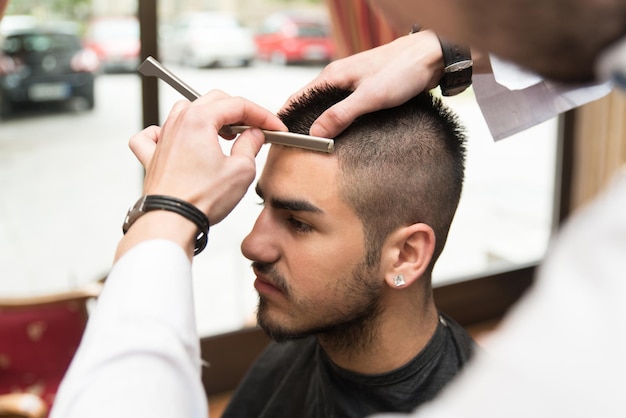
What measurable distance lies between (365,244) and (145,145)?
478 millimetres

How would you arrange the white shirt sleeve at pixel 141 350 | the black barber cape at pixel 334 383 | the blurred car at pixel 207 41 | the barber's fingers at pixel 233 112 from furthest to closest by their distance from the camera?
the blurred car at pixel 207 41 < the black barber cape at pixel 334 383 < the barber's fingers at pixel 233 112 < the white shirt sleeve at pixel 141 350

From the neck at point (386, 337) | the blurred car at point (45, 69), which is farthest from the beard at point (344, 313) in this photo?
the blurred car at point (45, 69)

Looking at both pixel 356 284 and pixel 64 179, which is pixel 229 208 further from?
pixel 64 179

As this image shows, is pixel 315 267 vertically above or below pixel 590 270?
below

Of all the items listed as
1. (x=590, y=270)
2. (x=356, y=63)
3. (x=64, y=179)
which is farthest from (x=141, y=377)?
(x=64, y=179)

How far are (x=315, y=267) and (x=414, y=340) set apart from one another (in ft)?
0.87

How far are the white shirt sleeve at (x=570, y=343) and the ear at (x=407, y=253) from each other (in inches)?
29.8

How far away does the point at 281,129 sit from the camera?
1146 mm

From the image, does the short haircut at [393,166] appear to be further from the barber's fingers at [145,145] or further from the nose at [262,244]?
the barber's fingers at [145,145]

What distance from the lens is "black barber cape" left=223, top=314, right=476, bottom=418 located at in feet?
4.37

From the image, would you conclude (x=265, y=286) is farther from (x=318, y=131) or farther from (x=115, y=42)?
(x=115, y=42)

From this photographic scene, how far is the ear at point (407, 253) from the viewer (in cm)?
131

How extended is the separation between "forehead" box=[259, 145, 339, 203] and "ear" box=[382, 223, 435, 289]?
15 cm

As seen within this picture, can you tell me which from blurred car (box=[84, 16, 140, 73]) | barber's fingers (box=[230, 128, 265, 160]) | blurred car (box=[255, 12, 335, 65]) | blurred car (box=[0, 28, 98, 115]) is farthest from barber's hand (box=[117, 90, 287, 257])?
blurred car (box=[255, 12, 335, 65])
